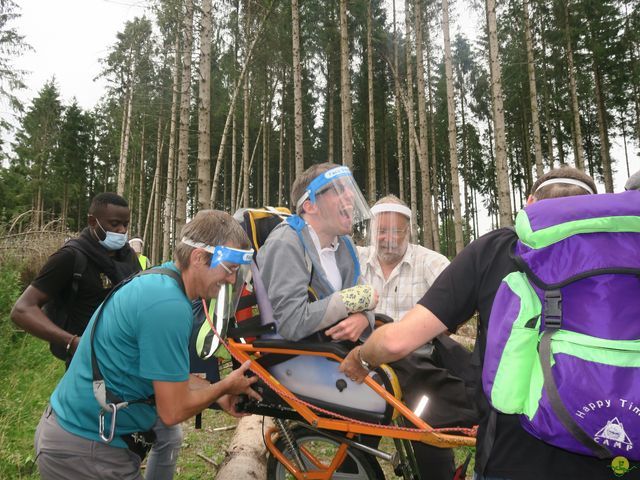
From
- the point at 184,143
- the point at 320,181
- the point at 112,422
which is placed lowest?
the point at 112,422

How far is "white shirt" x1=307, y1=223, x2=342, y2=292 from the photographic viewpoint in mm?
2844

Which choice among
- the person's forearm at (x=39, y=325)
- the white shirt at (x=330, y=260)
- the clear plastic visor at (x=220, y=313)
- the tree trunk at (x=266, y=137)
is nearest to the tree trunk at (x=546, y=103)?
the tree trunk at (x=266, y=137)

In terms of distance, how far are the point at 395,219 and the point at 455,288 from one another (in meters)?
2.13

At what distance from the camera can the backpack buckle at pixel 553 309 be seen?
1386mm

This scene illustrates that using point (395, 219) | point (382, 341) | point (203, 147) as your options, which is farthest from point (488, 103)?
point (382, 341)

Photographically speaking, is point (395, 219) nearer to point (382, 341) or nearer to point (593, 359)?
point (382, 341)

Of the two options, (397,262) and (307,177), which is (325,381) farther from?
(397,262)

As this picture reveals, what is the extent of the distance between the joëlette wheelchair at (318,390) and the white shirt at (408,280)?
1154 millimetres

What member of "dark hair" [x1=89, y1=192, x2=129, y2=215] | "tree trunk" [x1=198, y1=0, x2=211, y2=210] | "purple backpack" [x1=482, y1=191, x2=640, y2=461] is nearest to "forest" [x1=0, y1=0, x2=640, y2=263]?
"tree trunk" [x1=198, y1=0, x2=211, y2=210]

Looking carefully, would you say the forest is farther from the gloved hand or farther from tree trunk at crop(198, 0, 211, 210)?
the gloved hand

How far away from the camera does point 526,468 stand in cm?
153

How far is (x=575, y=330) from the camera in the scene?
138 centimetres

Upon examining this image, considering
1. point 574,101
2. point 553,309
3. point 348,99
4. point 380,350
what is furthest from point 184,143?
point 574,101

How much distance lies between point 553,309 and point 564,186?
680 mm
